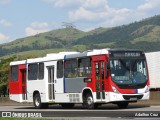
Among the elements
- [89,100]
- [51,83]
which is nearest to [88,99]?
[89,100]

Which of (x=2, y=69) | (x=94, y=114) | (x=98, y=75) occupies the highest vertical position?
(x=2, y=69)

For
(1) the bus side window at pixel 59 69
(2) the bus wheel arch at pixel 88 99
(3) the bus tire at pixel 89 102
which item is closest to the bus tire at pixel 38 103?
(1) the bus side window at pixel 59 69

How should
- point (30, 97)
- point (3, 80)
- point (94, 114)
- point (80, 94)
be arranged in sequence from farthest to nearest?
1. point (3, 80)
2. point (30, 97)
3. point (80, 94)
4. point (94, 114)

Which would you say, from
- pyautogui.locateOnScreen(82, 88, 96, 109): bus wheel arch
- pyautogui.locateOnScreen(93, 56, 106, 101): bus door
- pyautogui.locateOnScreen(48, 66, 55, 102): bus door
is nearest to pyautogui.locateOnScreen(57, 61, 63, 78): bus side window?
pyautogui.locateOnScreen(48, 66, 55, 102): bus door

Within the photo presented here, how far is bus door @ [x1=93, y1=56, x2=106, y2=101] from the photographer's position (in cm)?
2653

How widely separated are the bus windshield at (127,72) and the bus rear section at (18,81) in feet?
33.6

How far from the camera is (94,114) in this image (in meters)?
17.4

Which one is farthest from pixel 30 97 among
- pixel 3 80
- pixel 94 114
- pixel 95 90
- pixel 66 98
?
pixel 3 80

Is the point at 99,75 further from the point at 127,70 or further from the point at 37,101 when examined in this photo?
the point at 37,101

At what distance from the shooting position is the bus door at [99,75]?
2653 centimetres

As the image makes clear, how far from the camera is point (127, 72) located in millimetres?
26422

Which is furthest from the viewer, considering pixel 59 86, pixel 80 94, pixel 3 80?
pixel 3 80

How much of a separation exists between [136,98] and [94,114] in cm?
924

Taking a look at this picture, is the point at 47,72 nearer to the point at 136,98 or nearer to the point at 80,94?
the point at 80,94
